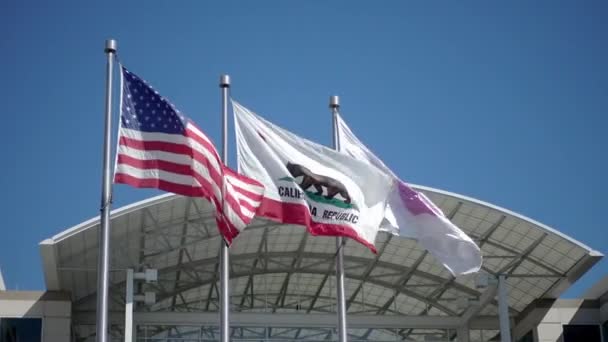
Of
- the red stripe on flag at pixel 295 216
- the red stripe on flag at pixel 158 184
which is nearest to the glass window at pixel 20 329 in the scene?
the red stripe on flag at pixel 295 216

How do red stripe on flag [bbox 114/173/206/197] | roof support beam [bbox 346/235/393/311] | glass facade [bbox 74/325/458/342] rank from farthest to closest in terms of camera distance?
glass facade [bbox 74/325/458/342] → roof support beam [bbox 346/235/393/311] → red stripe on flag [bbox 114/173/206/197]

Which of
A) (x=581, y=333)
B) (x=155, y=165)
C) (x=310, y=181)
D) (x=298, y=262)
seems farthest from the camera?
(x=298, y=262)

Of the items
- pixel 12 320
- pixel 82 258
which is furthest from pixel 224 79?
pixel 12 320

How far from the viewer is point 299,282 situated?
4484cm

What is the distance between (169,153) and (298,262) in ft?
73.7

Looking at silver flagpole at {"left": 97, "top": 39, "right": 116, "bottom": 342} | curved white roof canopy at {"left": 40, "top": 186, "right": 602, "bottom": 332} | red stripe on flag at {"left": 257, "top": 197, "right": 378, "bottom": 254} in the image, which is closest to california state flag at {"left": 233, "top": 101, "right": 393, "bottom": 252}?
red stripe on flag at {"left": 257, "top": 197, "right": 378, "bottom": 254}

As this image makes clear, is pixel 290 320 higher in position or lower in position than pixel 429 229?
higher

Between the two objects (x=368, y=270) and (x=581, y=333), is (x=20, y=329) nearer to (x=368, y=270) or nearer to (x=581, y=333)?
(x=368, y=270)

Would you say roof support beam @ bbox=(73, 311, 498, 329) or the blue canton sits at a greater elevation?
roof support beam @ bbox=(73, 311, 498, 329)

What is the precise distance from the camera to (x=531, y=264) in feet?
129

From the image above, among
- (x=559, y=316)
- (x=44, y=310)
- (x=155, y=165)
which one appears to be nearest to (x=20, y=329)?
(x=44, y=310)

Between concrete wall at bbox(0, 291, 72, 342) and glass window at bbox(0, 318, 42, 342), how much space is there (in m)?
0.14

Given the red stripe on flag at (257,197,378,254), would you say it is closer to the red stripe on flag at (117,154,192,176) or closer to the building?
the red stripe on flag at (117,154,192,176)

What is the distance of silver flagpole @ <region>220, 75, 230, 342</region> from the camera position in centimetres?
2125
